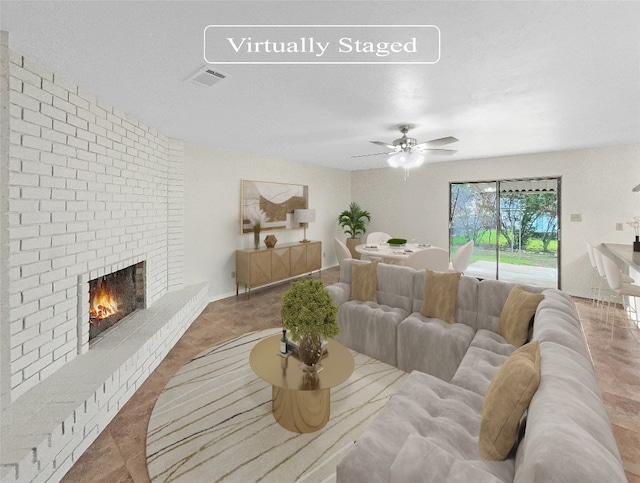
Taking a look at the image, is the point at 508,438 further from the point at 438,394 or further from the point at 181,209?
the point at 181,209

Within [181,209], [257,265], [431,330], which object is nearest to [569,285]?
[431,330]

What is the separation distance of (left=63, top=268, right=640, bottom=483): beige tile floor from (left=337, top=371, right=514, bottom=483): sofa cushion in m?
1.14

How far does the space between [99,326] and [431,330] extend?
3030 mm

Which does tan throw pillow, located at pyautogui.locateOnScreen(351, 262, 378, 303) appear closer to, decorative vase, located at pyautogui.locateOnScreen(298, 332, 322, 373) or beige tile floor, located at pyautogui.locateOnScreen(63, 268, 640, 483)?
beige tile floor, located at pyautogui.locateOnScreen(63, 268, 640, 483)

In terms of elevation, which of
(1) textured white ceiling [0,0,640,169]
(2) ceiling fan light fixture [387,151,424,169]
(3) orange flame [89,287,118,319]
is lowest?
(3) orange flame [89,287,118,319]

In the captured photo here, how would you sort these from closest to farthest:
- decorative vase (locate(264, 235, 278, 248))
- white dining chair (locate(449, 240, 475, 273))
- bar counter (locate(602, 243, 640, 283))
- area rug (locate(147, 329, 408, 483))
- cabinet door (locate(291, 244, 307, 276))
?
1. area rug (locate(147, 329, 408, 483))
2. bar counter (locate(602, 243, 640, 283))
3. white dining chair (locate(449, 240, 475, 273))
4. decorative vase (locate(264, 235, 278, 248))
5. cabinet door (locate(291, 244, 307, 276))

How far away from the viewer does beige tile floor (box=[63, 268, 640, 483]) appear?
1.76m

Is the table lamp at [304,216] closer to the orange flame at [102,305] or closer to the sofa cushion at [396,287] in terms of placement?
the sofa cushion at [396,287]

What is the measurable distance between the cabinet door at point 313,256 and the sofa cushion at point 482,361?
13.2 ft

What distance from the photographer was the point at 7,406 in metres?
1.77

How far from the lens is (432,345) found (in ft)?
8.49

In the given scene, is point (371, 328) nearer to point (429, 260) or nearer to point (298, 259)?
point (429, 260)

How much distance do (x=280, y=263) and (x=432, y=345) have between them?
3.47 metres

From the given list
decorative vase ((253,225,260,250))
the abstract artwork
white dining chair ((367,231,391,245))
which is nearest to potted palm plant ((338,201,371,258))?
white dining chair ((367,231,391,245))
